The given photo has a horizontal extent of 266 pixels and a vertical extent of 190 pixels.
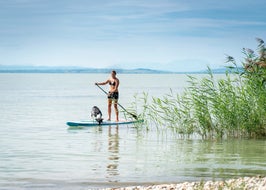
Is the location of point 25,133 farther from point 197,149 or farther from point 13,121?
point 197,149

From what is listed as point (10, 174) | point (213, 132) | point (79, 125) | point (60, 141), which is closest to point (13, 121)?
point (79, 125)

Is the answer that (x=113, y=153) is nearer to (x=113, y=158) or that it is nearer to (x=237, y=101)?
(x=113, y=158)

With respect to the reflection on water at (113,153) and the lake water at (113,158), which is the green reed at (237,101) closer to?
the lake water at (113,158)

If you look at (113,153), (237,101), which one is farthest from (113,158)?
(237,101)

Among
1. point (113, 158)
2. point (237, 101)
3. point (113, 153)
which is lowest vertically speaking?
point (113, 158)

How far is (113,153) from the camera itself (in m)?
18.8

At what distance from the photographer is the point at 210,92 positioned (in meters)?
20.7

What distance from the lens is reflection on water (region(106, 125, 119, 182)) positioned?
1476 centimetres

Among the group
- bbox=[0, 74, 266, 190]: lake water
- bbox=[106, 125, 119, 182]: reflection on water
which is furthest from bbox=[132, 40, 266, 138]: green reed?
bbox=[106, 125, 119, 182]: reflection on water

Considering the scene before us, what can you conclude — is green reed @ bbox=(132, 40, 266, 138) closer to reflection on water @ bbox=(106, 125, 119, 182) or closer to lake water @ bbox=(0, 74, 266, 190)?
lake water @ bbox=(0, 74, 266, 190)

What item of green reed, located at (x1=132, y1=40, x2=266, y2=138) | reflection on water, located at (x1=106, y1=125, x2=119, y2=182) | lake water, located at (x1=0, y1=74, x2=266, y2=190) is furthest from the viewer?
green reed, located at (x1=132, y1=40, x2=266, y2=138)

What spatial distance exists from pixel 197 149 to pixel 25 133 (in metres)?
8.36

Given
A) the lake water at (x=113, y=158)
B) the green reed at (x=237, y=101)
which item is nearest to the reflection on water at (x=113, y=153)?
the lake water at (x=113, y=158)

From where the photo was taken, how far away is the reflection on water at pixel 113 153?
14758 mm
